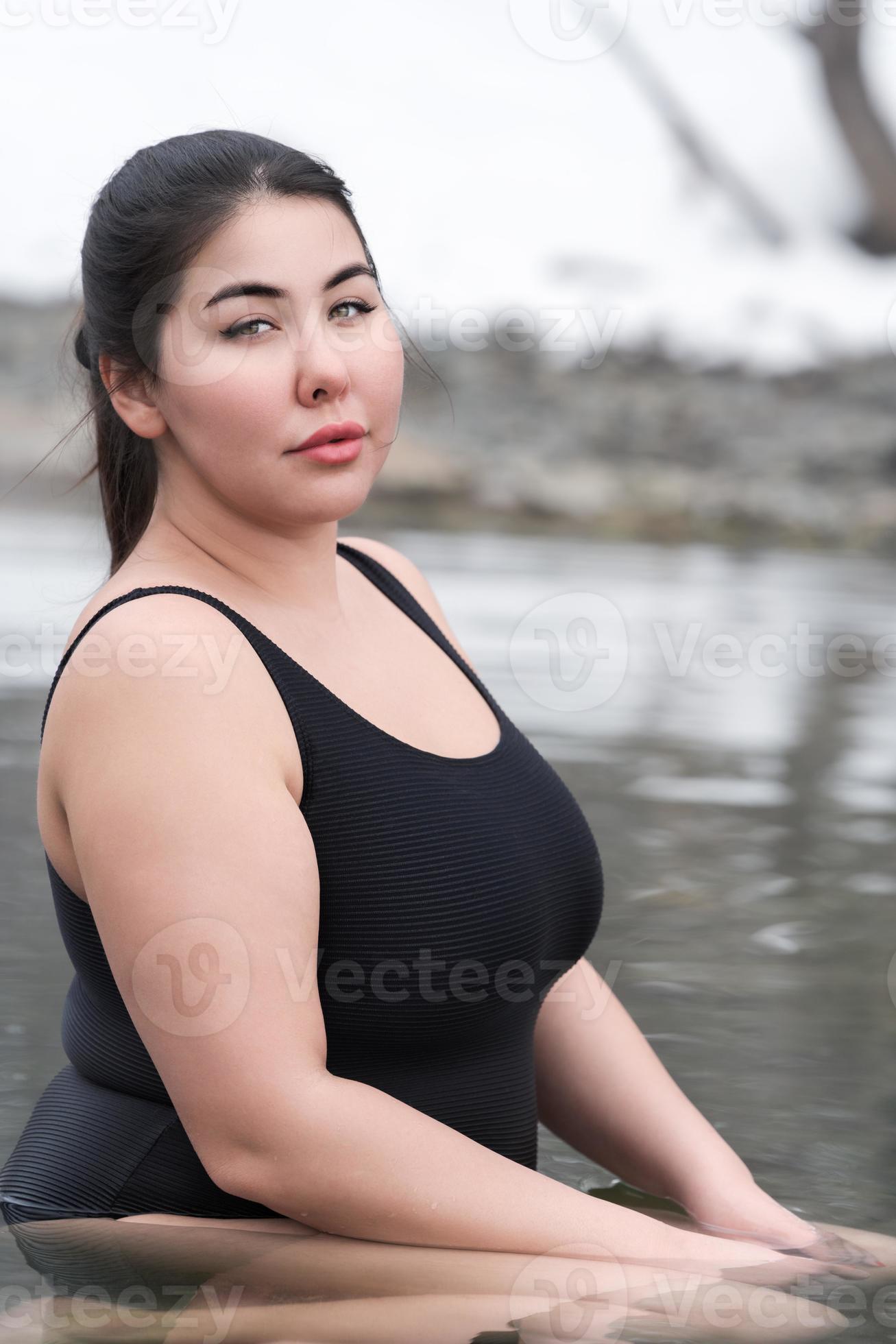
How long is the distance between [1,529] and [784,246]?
598 centimetres

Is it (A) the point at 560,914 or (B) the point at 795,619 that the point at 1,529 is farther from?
(A) the point at 560,914

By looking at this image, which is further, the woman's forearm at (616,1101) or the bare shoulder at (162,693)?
the woman's forearm at (616,1101)

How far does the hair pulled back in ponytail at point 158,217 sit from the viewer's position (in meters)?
1.14

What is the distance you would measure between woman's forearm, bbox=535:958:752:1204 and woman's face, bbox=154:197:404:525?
0.48 meters

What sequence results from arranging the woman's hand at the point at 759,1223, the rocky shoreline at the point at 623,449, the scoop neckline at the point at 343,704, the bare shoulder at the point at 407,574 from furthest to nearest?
the rocky shoreline at the point at 623,449
the bare shoulder at the point at 407,574
the woman's hand at the point at 759,1223
the scoop neckline at the point at 343,704

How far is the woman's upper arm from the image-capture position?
3.24ft

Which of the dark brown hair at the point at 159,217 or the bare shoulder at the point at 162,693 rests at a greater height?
the dark brown hair at the point at 159,217

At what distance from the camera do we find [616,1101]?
135 centimetres

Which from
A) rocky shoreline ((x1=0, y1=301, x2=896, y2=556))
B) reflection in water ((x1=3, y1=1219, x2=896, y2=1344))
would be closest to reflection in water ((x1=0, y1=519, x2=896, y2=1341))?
reflection in water ((x1=3, y1=1219, x2=896, y2=1344))

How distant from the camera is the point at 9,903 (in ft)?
6.73

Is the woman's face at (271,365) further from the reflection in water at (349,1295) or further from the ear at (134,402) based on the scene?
the reflection in water at (349,1295)

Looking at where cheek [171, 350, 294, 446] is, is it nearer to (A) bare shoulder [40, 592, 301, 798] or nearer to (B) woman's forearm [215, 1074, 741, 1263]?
(A) bare shoulder [40, 592, 301, 798]

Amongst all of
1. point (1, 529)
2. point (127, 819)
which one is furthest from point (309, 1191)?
point (1, 529)

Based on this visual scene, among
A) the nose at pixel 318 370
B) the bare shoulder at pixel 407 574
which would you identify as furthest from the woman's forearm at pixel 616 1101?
the nose at pixel 318 370
